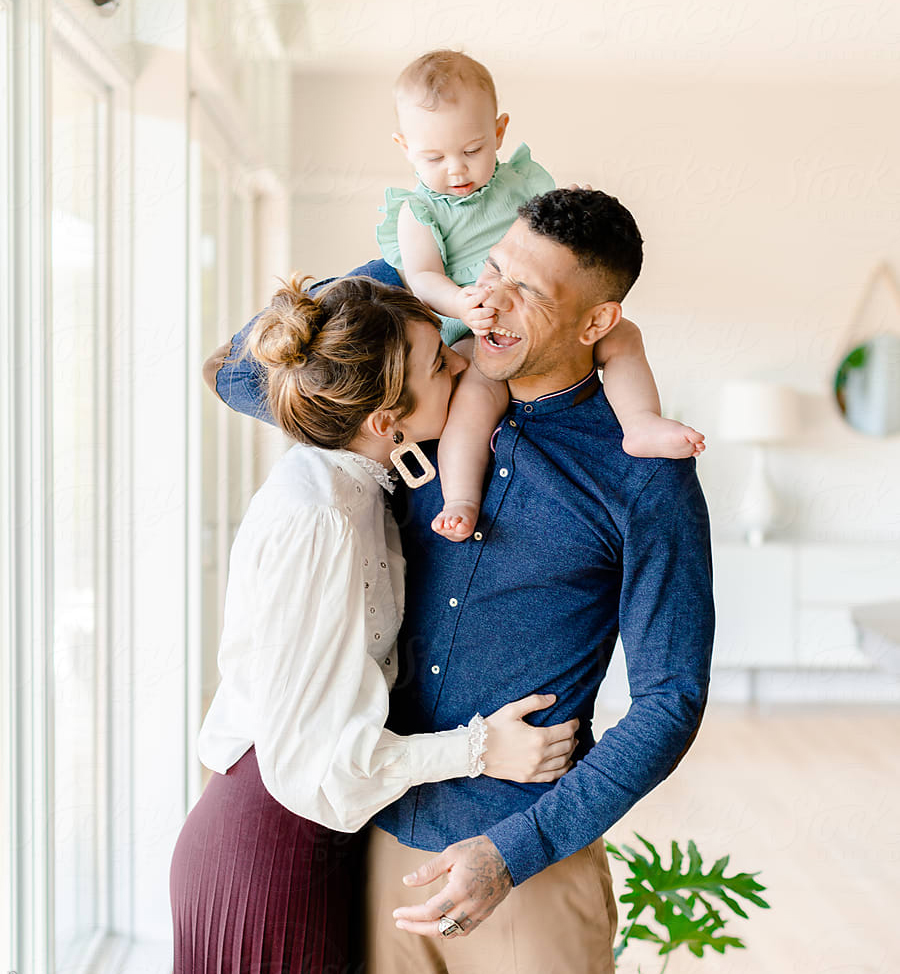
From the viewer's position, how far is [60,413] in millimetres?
1676

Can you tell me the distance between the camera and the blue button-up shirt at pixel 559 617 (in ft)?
3.03

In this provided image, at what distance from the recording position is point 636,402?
962mm

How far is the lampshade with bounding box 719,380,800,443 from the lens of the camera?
165 inches

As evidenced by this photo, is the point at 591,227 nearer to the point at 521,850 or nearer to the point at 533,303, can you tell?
the point at 533,303

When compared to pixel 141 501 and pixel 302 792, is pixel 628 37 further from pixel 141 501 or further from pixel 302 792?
pixel 302 792

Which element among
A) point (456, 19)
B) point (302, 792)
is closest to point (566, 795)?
point (302, 792)

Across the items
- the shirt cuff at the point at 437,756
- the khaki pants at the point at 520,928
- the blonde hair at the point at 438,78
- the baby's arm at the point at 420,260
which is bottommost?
the khaki pants at the point at 520,928

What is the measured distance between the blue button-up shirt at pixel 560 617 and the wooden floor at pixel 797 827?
1703mm

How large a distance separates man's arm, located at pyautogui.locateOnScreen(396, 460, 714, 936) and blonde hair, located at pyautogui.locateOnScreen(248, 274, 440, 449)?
28cm

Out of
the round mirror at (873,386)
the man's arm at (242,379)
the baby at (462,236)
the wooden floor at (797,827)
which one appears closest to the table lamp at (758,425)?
the round mirror at (873,386)

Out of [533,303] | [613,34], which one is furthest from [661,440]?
[613,34]

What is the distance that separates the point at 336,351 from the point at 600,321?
273 mm

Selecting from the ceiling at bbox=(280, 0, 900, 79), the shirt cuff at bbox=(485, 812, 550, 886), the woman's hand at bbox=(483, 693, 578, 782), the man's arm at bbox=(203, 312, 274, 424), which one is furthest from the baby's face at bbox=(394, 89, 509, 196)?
the ceiling at bbox=(280, 0, 900, 79)

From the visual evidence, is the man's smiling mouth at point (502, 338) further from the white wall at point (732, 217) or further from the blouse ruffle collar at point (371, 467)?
the white wall at point (732, 217)
